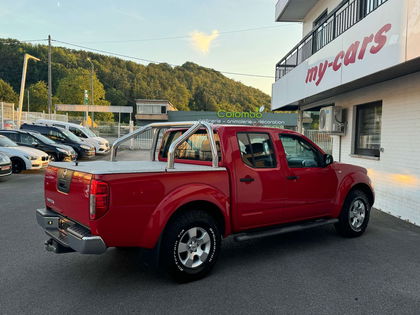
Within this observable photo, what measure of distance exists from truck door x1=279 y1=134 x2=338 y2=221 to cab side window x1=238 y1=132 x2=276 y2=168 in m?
0.25

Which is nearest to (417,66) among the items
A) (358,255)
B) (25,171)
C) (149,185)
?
(358,255)

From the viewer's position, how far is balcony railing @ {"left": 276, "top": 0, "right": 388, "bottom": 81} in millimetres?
7277

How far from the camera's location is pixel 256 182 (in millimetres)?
Result: 4211

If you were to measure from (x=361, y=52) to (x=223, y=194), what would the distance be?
4457 millimetres

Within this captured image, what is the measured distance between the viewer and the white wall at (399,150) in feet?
21.3

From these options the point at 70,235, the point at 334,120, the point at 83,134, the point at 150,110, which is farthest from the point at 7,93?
the point at 70,235

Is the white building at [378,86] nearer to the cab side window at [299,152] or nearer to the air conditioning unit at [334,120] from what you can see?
the air conditioning unit at [334,120]

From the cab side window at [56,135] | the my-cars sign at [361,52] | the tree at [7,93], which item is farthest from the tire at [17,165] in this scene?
the tree at [7,93]

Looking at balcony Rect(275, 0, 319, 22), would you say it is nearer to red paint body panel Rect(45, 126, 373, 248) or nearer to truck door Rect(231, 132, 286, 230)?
red paint body panel Rect(45, 126, 373, 248)

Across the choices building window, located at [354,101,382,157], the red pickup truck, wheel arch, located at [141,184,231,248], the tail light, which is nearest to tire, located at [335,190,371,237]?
the red pickup truck

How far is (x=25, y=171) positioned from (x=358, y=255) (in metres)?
12.8

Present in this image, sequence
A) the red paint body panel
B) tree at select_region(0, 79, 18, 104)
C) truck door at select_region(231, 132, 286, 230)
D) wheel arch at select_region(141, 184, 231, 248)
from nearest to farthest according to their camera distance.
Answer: the red paint body panel
wheel arch at select_region(141, 184, 231, 248)
truck door at select_region(231, 132, 286, 230)
tree at select_region(0, 79, 18, 104)

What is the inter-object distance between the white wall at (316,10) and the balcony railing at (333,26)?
1.42 m

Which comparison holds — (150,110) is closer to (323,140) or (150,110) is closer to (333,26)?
(323,140)
